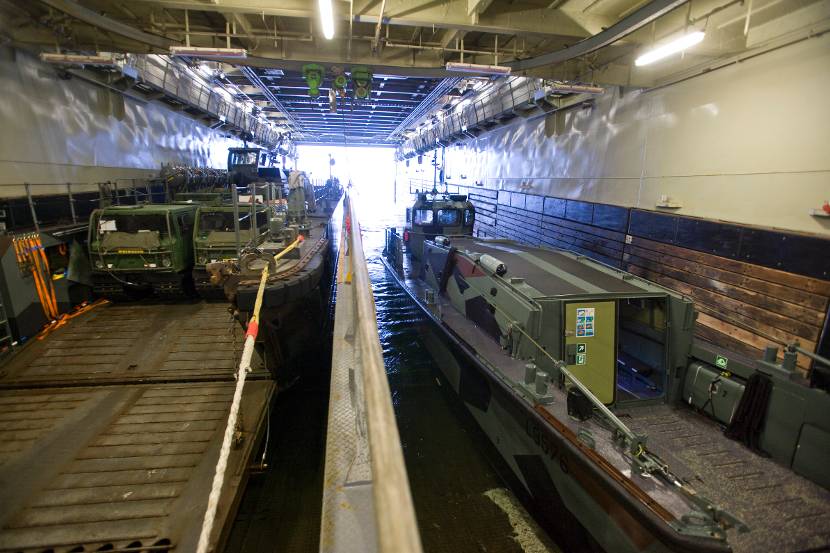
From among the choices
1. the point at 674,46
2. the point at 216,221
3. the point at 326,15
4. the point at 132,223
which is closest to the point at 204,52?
the point at 326,15

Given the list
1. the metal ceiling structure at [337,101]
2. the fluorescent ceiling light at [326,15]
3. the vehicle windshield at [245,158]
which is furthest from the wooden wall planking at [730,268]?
the vehicle windshield at [245,158]

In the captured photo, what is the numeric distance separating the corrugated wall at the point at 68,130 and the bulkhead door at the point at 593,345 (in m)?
10.2

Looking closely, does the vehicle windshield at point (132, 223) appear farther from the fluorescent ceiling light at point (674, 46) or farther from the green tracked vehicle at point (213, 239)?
the fluorescent ceiling light at point (674, 46)

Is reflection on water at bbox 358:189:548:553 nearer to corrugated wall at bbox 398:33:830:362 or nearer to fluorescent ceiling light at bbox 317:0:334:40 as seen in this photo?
corrugated wall at bbox 398:33:830:362

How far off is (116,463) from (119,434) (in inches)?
18.8

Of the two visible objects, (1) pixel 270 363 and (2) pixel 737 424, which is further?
(1) pixel 270 363

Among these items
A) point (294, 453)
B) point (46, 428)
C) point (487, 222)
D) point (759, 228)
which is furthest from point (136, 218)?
point (487, 222)

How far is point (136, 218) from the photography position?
7953 mm

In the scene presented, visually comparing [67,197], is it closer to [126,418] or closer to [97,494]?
[126,418]

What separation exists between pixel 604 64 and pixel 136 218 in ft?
33.3

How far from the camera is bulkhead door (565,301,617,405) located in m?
4.78

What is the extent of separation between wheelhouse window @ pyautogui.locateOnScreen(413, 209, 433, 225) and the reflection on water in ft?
10.3

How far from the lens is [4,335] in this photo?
6102 millimetres

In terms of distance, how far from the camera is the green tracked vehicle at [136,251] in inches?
302
